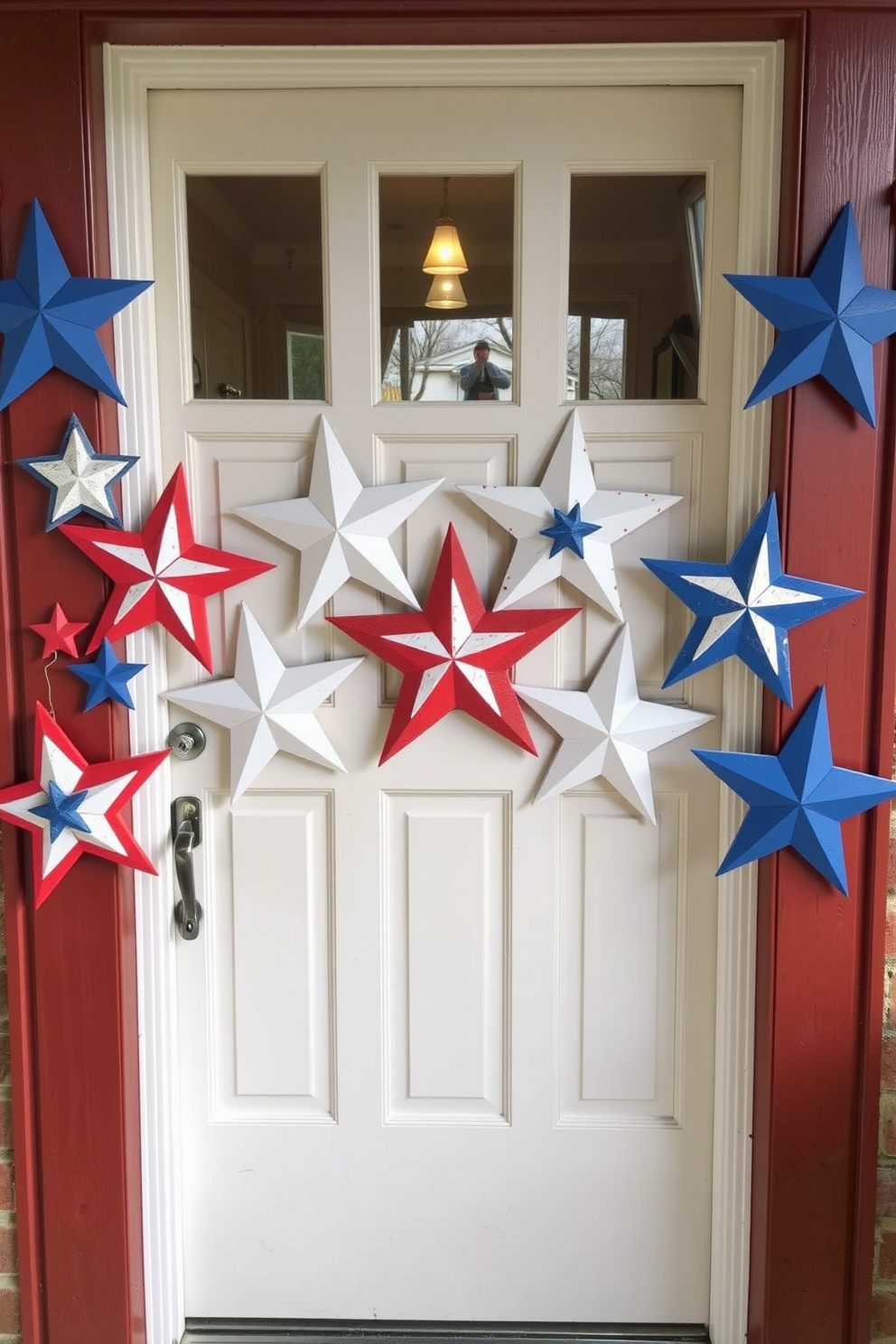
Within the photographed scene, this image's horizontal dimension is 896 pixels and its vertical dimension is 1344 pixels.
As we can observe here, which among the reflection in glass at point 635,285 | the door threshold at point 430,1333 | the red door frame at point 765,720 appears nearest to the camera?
the red door frame at point 765,720

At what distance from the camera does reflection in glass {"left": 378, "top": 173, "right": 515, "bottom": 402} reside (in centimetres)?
151

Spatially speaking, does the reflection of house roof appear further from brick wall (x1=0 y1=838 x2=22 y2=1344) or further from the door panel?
brick wall (x1=0 y1=838 x2=22 y2=1344)

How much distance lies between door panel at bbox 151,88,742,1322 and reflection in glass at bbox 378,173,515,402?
3 centimetres

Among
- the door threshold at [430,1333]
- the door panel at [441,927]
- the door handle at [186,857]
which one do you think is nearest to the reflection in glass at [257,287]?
the door panel at [441,927]

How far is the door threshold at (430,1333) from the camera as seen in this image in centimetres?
164

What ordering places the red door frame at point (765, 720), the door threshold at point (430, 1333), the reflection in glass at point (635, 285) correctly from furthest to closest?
1. the door threshold at point (430, 1333)
2. the reflection in glass at point (635, 285)
3. the red door frame at point (765, 720)

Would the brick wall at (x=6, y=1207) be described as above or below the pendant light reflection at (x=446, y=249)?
below


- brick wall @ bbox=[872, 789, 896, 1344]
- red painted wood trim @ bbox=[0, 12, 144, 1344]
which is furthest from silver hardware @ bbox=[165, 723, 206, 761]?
brick wall @ bbox=[872, 789, 896, 1344]

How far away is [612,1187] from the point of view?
5.37ft

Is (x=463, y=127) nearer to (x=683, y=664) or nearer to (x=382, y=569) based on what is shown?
(x=382, y=569)

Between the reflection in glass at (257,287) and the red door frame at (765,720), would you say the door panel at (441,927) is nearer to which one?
the reflection in glass at (257,287)

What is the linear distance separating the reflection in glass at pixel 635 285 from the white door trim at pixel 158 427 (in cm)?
9

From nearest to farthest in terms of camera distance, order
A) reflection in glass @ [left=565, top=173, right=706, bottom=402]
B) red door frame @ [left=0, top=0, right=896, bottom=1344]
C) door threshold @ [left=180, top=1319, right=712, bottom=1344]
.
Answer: red door frame @ [left=0, top=0, right=896, bottom=1344] → reflection in glass @ [left=565, top=173, right=706, bottom=402] → door threshold @ [left=180, top=1319, right=712, bottom=1344]

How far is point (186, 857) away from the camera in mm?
1585
